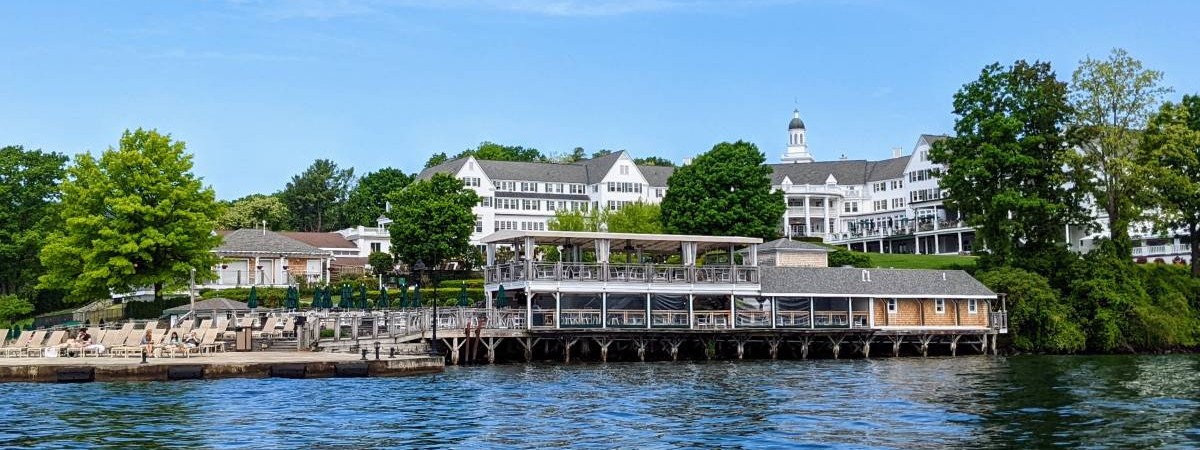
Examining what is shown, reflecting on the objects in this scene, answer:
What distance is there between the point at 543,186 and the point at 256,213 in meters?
29.5

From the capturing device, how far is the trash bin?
52.1 metres

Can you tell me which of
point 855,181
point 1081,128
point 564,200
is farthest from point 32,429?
point 855,181

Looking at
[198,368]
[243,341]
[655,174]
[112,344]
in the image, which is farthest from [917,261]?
[198,368]

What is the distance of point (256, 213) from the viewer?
130 m

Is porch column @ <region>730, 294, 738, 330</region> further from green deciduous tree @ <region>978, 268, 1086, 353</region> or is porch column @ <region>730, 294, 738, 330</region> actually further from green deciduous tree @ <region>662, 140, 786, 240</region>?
green deciduous tree @ <region>662, 140, 786, 240</region>

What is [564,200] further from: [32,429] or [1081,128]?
[32,429]

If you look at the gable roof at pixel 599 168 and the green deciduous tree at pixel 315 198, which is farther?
the green deciduous tree at pixel 315 198

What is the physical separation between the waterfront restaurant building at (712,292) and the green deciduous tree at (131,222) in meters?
17.5

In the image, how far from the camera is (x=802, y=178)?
140000 mm

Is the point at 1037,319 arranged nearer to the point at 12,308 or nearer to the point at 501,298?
the point at 501,298

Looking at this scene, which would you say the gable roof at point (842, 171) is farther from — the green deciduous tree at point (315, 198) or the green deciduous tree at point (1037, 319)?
the green deciduous tree at point (1037, 319)

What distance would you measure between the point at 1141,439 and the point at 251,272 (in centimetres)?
6564

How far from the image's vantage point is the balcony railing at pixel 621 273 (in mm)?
56719

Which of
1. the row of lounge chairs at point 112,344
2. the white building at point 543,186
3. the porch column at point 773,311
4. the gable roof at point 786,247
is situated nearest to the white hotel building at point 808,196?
the white building at point 543,186
